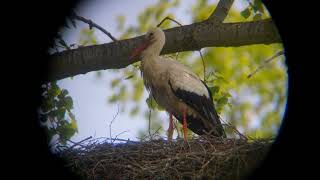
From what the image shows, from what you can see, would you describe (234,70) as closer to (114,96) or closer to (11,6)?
(114,96)

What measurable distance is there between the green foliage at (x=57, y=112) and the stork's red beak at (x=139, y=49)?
53 cm

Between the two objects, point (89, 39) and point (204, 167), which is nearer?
point (204, 167)

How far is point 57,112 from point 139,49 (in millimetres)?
893

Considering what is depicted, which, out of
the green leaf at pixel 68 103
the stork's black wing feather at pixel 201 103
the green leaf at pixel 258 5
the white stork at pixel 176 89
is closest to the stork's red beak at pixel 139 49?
the white stork at pixel 176 89

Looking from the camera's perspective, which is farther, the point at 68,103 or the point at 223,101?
the point at 223,101

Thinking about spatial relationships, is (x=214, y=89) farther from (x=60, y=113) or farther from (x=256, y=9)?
(x=60, y=113)

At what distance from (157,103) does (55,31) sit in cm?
154

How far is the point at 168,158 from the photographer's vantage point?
365cm

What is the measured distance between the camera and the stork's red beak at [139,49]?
3.96 meters

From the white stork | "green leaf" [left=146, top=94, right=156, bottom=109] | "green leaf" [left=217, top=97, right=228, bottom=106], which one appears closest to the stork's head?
the white stork

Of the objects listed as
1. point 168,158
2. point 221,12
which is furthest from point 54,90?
point 221,12

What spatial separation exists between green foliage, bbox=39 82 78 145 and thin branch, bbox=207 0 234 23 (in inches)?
39.6

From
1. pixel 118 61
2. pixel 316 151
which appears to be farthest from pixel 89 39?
pixel 316 151

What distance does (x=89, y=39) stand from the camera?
486 centimetres
